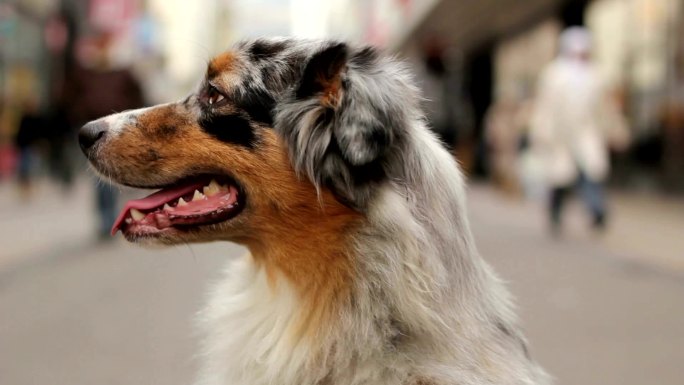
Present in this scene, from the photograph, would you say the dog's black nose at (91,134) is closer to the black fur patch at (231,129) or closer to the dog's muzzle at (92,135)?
the dog's muzzle at (92,135)

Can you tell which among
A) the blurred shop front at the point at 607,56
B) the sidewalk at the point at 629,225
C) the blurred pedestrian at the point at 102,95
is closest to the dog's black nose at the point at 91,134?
the sidewalk at the point at 629,225

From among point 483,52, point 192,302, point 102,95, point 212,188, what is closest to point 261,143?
point 212,188

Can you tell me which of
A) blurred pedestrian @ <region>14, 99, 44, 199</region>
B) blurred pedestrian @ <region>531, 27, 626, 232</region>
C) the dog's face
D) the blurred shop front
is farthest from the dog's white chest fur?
blurred pedestrian @ <region>14, 99, 44, 199</region>

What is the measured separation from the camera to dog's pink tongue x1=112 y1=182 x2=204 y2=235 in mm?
3111

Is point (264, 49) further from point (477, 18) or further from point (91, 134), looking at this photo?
point (477, 18)

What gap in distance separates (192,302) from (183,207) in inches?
179

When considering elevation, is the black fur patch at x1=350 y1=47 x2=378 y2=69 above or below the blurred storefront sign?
above

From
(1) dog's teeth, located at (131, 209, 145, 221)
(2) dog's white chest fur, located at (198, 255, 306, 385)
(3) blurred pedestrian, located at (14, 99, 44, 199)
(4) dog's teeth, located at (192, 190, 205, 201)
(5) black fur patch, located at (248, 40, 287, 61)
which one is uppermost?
(5) black fur patch, located at (248, 40, 287, 61)

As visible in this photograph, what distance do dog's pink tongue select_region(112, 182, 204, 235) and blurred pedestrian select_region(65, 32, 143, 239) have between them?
7532 millimetres

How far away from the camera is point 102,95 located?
35.3 ft

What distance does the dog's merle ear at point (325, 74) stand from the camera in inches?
109

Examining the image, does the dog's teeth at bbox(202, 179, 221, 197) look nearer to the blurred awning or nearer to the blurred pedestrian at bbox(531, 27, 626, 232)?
the blurred pedestrian at bbox(531, 27, 626, 232)

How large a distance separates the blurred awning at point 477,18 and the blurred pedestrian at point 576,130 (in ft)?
35.0

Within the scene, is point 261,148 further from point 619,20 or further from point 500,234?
point 619,20
